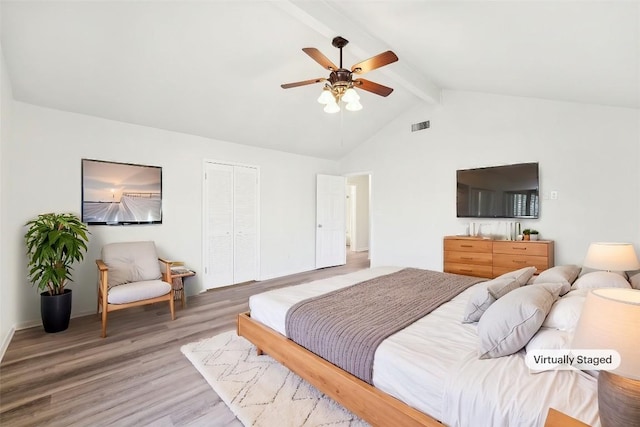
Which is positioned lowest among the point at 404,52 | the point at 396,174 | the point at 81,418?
the point at 81,418

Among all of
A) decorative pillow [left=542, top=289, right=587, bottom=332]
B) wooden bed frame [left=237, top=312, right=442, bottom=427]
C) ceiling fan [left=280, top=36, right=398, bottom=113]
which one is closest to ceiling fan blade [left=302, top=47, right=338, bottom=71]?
ceiling fan [left=280, top=36, right=398, bottom=113]

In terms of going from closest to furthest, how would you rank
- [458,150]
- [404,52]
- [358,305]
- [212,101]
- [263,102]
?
[358,305] < [404,52] < [212,101] < [263,102] < [458,150]

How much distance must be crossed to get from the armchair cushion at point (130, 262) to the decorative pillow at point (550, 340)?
387 cm

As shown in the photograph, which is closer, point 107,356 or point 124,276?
point 107,356

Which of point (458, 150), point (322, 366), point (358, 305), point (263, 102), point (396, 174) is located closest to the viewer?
point (322, 366)

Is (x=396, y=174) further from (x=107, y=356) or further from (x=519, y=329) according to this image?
(x=107, y=356)

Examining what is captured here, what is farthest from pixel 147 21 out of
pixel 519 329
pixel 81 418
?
pixel 519 329

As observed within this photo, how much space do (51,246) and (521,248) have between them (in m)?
5.39

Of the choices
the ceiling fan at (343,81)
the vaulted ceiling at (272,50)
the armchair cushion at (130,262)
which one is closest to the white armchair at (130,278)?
the armchair cushion at (130,262)

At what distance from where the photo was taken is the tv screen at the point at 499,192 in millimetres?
3865

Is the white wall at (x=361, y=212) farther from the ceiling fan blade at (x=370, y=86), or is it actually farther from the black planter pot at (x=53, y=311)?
the black planter pot at (x=53, y=311)

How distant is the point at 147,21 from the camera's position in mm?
2611

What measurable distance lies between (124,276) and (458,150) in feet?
16.6

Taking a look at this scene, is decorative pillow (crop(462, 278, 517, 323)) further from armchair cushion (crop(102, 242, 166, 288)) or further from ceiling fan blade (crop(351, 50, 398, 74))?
armchair cushion (crop(102, 242, 166, 288))
